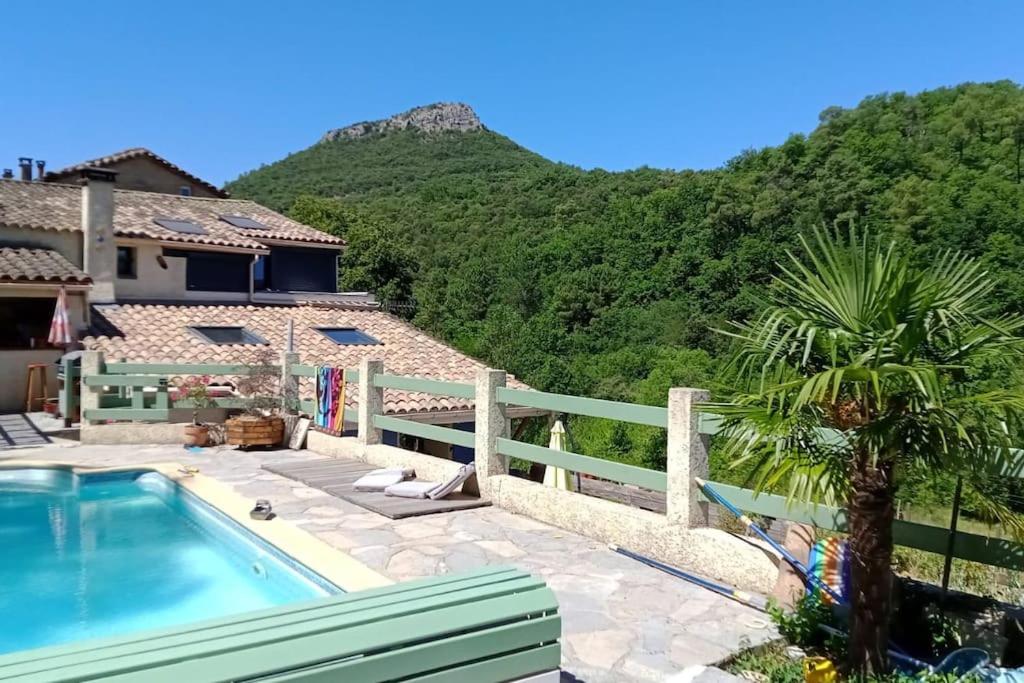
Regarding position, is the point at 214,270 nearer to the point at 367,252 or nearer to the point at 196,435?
the point at 196,435

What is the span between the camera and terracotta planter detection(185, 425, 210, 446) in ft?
41.9

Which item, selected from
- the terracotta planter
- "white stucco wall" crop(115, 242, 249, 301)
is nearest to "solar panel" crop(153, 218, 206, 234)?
"white stucco wall" crop(115, 242, 249, 301)

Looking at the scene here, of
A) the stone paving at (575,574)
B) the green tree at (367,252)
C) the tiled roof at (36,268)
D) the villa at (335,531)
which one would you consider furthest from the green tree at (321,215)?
the stone paving at (575,574)

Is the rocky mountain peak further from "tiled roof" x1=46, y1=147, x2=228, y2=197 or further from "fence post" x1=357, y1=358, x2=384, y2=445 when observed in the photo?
"fence post" x1=357, y1=358, x2=384, y2=445

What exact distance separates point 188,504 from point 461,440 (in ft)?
11.6

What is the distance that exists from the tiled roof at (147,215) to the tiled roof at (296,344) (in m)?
2.09

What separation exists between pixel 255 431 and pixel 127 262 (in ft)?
34.9

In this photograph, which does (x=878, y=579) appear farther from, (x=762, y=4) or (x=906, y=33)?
(x=762, y=4)

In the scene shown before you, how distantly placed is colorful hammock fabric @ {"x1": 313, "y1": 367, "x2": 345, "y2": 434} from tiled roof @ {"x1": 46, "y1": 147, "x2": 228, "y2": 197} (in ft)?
57.1

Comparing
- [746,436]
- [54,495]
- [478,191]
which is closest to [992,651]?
[746,436]

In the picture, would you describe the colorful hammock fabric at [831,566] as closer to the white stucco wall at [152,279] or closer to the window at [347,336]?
the window at [347,336]

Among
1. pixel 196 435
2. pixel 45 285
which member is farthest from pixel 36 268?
pixel 196 435

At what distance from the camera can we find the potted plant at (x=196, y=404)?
41.9ft

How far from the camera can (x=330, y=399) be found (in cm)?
1183
